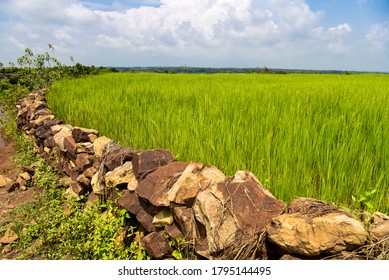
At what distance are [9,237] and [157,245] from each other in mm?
2205

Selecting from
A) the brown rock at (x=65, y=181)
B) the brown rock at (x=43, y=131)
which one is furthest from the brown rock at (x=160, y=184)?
the brown rock at (x=43, y=131)

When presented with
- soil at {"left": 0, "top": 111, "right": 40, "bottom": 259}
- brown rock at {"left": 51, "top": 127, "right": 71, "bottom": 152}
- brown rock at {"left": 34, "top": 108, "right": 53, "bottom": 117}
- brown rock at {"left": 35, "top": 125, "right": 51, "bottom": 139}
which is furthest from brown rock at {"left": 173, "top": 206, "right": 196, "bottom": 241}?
brown rock at {"left": 34, "top": 108, "right": 53, "bottom": 117}

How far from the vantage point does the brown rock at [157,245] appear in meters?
2.38

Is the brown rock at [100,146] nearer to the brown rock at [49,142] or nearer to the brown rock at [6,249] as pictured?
the brown rock at [6,249]

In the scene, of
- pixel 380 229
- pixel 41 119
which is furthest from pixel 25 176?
pixel 380 229

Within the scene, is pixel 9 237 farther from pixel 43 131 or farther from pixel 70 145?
pixel 43 131

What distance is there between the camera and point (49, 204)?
4.20 meters

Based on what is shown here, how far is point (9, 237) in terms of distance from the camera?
3.62m

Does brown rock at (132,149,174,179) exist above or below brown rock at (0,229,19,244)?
above

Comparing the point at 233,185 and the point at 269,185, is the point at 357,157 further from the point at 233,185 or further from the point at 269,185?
the point at 233,185

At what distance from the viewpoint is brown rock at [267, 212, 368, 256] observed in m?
1.66

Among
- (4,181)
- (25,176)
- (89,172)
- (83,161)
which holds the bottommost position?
(4,181)

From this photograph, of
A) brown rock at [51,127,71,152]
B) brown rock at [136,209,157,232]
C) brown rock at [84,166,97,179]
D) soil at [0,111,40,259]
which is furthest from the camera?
brown rock at [51,127,71,152]

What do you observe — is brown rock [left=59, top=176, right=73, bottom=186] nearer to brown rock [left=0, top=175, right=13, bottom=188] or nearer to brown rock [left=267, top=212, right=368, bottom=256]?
brown rock [left=0, top=175, right=13, bottom=188]
